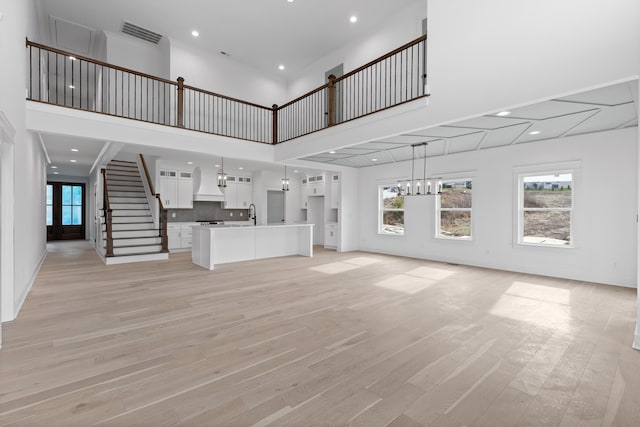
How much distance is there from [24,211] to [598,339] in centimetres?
752

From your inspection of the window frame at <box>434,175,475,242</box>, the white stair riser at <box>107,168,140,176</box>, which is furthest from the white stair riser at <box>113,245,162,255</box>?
the window frame at <box>434,175,475,242</box>

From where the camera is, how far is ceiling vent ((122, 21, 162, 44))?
24.6 ft

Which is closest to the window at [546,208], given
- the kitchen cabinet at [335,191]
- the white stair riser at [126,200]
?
the kitchen cabinet at [335,191]

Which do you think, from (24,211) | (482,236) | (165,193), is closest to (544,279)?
(482,236)

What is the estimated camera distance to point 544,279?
5645 mm

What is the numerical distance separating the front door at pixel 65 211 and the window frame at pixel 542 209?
16315 millimetres

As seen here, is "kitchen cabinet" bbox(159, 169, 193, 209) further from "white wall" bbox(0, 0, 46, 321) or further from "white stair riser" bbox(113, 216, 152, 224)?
"white wall" bbox(0, 0, 46, 321)

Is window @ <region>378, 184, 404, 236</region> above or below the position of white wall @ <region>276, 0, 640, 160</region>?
below

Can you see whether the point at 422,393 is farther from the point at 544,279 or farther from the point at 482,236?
the point at 482,236

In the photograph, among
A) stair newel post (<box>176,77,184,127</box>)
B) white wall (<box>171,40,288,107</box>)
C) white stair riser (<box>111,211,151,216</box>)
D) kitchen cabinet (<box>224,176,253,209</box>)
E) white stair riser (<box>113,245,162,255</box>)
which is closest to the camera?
stair newel post (<box>176,77,184,127</box>)

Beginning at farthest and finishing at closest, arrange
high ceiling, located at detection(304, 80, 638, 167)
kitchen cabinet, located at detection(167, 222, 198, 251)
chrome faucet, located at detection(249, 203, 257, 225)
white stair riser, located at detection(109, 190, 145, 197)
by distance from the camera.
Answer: chrome faucet, located at detection(249, 203, 257, 225) → kitchen cabinet, located at detection(167, 222, 198, 251) → white stair riser, located at detection(109, 190, 145, 197) → high ceiling, located at detection(304, 80, 638, 167)

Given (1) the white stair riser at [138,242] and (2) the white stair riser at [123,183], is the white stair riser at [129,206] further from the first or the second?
(1) the white stair riser at [138,242]

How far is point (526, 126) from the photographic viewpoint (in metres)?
4.83

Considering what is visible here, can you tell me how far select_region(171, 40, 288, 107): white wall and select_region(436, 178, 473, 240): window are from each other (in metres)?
6.49
